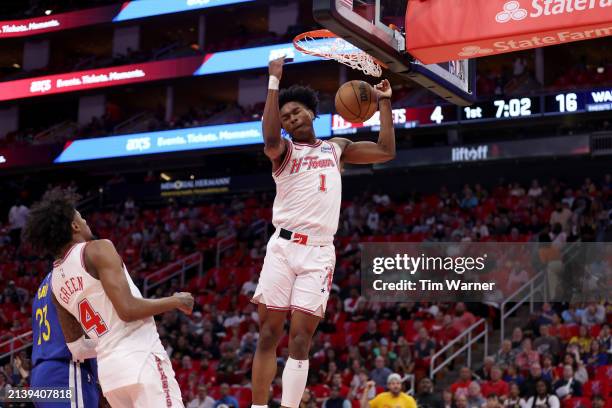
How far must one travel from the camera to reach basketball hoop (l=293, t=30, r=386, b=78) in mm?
7367

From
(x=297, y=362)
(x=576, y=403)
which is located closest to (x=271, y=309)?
(x=297, y=362)

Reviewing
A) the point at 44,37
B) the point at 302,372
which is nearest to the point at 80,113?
the point at 44,37

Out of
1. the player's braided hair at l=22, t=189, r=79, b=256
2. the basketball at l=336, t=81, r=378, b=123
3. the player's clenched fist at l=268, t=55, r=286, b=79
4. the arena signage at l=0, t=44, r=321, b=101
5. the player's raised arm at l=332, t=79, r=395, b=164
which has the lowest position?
the player's braided hair at l=22, t=189, r=79, b=256

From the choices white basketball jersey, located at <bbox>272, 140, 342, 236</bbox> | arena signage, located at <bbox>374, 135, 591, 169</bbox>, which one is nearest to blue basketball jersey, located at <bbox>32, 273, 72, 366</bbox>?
white basketball jersey, located at <bbox>272, 140, 342, 236</bbox>

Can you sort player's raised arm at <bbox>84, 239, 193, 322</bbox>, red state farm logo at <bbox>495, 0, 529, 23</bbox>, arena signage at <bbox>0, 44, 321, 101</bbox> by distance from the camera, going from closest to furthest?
player's raised arm at <bbox>84, 239, 193, 322</bbox>, red state farm logo at <bbox>495, 0, 529, 23</bbox>, arena signage at <bbox>0, 44, 321, 101</bbox>

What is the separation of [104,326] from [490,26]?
3966 mm

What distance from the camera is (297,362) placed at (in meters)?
5.50

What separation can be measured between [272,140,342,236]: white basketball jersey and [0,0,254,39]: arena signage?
729 inches

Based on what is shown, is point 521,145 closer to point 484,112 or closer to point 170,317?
point 484,112

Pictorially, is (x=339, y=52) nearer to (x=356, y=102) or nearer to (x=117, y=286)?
(x=356, y=102)

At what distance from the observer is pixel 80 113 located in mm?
29516

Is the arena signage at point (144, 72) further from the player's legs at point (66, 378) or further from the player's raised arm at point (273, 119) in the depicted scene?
the player's legs at point (66, 378)

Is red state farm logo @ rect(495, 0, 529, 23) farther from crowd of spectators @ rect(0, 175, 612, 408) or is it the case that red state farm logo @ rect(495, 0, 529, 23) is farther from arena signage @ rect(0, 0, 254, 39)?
arena signage @ rect(0, 0, 254, 39)

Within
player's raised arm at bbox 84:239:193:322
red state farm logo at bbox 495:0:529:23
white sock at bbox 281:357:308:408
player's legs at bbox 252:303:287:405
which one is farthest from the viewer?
red state farm logo at bbox 495:0:529:23
